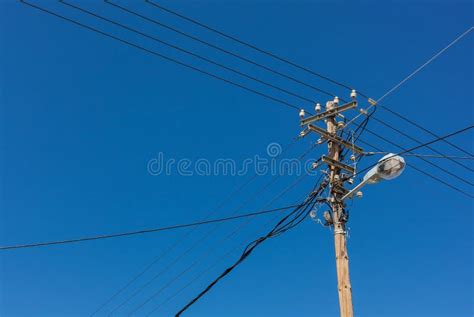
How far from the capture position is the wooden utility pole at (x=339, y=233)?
8.50 m

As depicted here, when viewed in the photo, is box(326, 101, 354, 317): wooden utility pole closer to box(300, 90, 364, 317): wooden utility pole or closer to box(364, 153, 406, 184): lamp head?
box(300, 90, 364, 317): wooden utility pole

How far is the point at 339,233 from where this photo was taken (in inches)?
366

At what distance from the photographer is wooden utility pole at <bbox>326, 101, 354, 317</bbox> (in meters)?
8.50

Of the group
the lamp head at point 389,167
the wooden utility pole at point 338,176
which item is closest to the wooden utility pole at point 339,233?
the wooden utility pole at point 338,176

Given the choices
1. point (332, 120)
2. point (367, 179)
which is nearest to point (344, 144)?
point (332, 120)

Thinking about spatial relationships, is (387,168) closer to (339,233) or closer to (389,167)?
(389,167)

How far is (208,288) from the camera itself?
33.8 ft

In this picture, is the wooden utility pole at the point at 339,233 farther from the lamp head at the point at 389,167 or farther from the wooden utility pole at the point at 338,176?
the lamp head at the point at 389,167

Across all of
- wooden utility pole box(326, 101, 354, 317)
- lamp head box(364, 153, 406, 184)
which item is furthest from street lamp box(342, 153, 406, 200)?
wooden utility pole box(326, 101, 354, 317)

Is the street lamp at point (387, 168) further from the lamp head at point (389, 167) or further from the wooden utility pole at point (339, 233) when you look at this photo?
the wooden utility pole at point (339, 233)

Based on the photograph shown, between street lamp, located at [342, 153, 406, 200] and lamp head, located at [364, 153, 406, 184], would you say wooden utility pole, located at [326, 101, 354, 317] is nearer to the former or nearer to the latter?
street lamp, located at [342, 153, 406, 200]

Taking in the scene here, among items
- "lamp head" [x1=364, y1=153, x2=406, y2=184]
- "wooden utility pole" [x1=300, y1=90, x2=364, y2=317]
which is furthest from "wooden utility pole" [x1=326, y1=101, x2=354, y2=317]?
"lamp head" [x1=364, y1=153, x2=406, y2=184]

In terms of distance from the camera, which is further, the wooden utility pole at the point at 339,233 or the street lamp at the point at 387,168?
the street lamp at the point at 387,168

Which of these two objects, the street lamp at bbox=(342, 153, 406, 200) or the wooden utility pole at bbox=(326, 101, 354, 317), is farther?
the street lamp at bbox=(342, 153, 406, 200)
